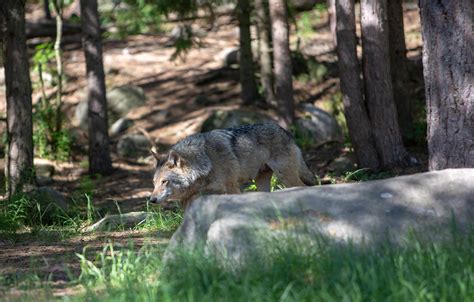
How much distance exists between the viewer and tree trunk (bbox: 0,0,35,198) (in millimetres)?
12555

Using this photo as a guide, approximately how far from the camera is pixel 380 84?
43.2ft

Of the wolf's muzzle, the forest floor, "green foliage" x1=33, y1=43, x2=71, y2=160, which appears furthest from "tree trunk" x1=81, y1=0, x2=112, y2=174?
the wolf's muzzle

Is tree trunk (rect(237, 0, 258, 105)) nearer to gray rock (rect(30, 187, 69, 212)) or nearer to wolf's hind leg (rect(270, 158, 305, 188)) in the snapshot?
gray rock (rect(30, 187, 69, 212))

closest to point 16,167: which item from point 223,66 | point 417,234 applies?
point 417,234

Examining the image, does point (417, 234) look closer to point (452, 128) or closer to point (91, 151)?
point (452, 128)

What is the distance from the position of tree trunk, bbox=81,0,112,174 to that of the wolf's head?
289 inches

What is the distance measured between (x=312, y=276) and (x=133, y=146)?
14251 mm

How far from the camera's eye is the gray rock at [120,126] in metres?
21.0

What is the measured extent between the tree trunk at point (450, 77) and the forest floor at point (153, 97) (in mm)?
3254

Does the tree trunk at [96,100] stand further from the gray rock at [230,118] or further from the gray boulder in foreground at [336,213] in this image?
the gray boulder in foreground at [336,213]

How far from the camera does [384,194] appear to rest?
680 centimetres

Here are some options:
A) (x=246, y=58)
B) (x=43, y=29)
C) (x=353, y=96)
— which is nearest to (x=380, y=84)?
(x=353, y=96)

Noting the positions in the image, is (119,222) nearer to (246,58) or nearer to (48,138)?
(48,138)

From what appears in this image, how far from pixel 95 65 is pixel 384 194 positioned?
37.0 feet
